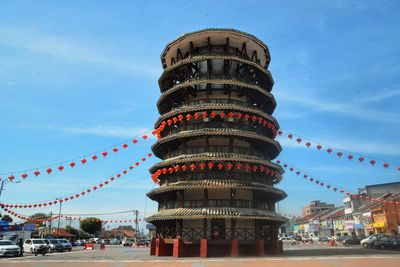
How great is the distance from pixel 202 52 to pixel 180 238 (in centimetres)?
1949

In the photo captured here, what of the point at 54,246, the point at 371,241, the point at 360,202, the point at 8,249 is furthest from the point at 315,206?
the point at 8,249

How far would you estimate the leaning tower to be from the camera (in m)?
31.4

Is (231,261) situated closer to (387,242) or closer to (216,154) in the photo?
(216,154)

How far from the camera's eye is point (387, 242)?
142 feet

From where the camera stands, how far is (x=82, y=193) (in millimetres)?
37469

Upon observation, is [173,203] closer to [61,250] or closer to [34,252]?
[34,252]

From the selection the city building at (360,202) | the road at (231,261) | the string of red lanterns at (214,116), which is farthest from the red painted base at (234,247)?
the city building at (360,202)

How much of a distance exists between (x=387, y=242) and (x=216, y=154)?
26762 millimetres

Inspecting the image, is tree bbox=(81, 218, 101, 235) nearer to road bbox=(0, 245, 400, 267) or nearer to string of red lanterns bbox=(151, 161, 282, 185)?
road bbox=(0, 245, 400, 267)

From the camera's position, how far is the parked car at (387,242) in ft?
140

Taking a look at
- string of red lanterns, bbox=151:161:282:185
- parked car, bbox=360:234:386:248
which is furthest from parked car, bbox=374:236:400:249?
string of red lanterns, bbox=151:161:282:185

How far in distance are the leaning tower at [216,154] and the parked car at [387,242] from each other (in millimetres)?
17162

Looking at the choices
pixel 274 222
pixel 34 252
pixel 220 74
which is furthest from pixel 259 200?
pixel 34 252

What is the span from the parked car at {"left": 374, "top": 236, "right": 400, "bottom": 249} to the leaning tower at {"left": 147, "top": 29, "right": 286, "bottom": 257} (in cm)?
1716
